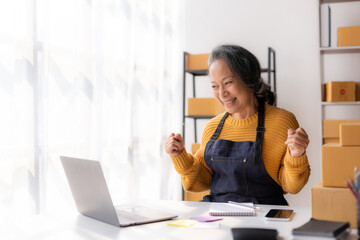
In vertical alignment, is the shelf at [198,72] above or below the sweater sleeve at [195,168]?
above

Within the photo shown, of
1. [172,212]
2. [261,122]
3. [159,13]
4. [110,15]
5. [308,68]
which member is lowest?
[172,212]

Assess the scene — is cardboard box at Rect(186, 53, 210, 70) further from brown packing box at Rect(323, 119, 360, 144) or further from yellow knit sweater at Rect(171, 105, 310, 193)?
yellow knit sweater at Rect(171, 105, 310, 193)

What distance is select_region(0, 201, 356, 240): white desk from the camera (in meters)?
1.21

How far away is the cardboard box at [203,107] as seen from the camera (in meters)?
3.58

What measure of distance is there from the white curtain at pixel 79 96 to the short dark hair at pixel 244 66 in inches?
31.4

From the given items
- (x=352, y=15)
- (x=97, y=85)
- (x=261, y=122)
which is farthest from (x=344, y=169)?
(x=352, y=15)

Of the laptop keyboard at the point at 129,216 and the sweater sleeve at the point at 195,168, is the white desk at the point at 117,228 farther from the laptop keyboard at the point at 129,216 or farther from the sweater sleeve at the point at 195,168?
the sweater sleeve at the point at 195,168

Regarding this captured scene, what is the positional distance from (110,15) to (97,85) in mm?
516

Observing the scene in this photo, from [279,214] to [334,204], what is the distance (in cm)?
22

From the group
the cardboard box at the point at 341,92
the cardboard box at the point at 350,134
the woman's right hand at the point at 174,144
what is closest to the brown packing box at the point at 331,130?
the cardboard box at the point at 341,92

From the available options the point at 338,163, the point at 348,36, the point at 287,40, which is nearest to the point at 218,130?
the point at 338,163

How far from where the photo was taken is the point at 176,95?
13.1 ft

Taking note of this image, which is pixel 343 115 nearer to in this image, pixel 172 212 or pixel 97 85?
pixel 97 85

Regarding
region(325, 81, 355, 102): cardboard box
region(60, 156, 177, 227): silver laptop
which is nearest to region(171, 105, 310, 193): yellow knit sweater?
region(60, 156, 177, 227): silver laptop
